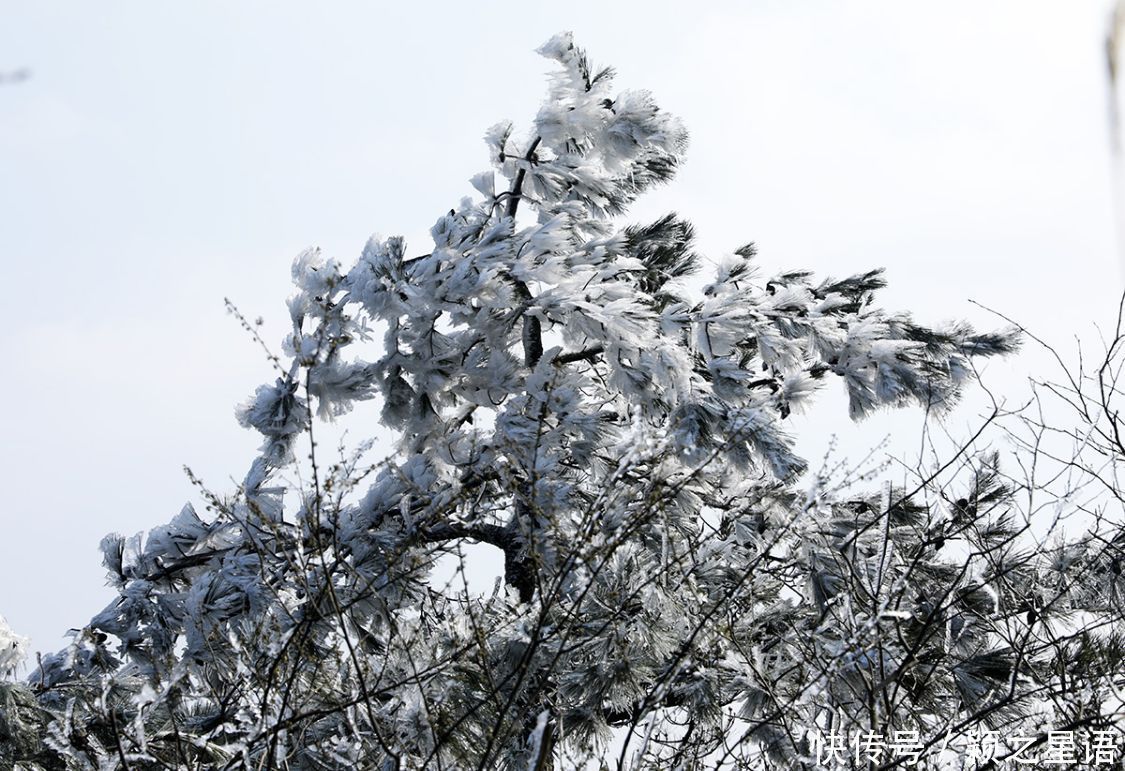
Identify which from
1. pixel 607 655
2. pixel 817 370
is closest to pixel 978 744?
pixel 607 655

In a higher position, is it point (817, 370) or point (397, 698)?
point (817, 370)

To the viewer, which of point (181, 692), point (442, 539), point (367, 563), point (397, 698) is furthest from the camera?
point (442, 539)

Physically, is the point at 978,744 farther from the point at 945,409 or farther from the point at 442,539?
the point at 442,539

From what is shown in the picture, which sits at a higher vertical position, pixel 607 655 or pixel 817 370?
pixel 817 370

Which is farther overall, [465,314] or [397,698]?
[465,314]

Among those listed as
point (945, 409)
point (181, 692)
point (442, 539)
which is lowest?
point (181, 692)

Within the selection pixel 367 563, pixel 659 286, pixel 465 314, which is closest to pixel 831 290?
pixel 659 286

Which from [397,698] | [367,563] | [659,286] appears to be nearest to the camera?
[397,698]

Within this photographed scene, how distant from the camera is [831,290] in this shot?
634cm

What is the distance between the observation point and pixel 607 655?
5.20 m

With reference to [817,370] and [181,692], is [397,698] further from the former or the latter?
[817,370]

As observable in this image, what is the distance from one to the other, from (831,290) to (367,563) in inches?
119

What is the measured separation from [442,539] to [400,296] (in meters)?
1.36

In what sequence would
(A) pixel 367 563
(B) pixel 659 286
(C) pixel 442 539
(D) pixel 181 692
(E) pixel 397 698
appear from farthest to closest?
1. (B) pixel 659 286
2. (C) pixel 442 539
3. (A) pixel 367 563
4. (D) pixel 181 692
5. (E) pixel 397 698
